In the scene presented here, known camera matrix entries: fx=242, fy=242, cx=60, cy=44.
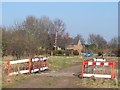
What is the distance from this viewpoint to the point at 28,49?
33594 mm

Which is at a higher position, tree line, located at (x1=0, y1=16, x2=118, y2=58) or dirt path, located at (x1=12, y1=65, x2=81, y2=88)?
tree line, located at (x1=0, y1=16, x2=118, y2=58)

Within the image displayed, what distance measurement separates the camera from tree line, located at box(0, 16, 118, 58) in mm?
34250

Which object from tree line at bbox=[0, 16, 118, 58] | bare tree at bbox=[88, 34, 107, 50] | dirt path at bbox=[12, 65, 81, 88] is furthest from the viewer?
bare tree at bbox=[88, 34, 107, 50]

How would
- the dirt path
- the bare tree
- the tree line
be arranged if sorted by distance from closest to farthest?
1. the dirt path
2. the tree line
3. the bare tree

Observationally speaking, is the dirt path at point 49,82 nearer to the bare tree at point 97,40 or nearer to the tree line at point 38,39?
the tree line at point 38,39

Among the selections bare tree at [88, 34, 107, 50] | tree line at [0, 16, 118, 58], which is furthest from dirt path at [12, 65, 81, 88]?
bare tree at [88, 34, 107, 50]

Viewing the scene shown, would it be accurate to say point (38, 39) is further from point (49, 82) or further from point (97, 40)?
point (97, 40)

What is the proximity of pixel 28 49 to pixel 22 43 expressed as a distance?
132 cm

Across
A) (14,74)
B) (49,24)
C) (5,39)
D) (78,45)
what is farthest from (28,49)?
(78,45)

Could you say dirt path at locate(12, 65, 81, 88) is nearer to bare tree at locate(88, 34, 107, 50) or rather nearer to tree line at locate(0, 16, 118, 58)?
tree line at locate(0, 16, 118, 58)

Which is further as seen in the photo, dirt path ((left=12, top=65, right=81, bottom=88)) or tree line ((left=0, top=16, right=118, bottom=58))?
tree line ((left=0, top=16, right=118, bottom=58))

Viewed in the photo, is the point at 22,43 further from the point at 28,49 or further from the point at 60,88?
the point at 60,88

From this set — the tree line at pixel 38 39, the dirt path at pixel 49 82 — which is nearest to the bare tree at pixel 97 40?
the tree line at pixel 38 39

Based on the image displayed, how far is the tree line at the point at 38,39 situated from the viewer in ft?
112
